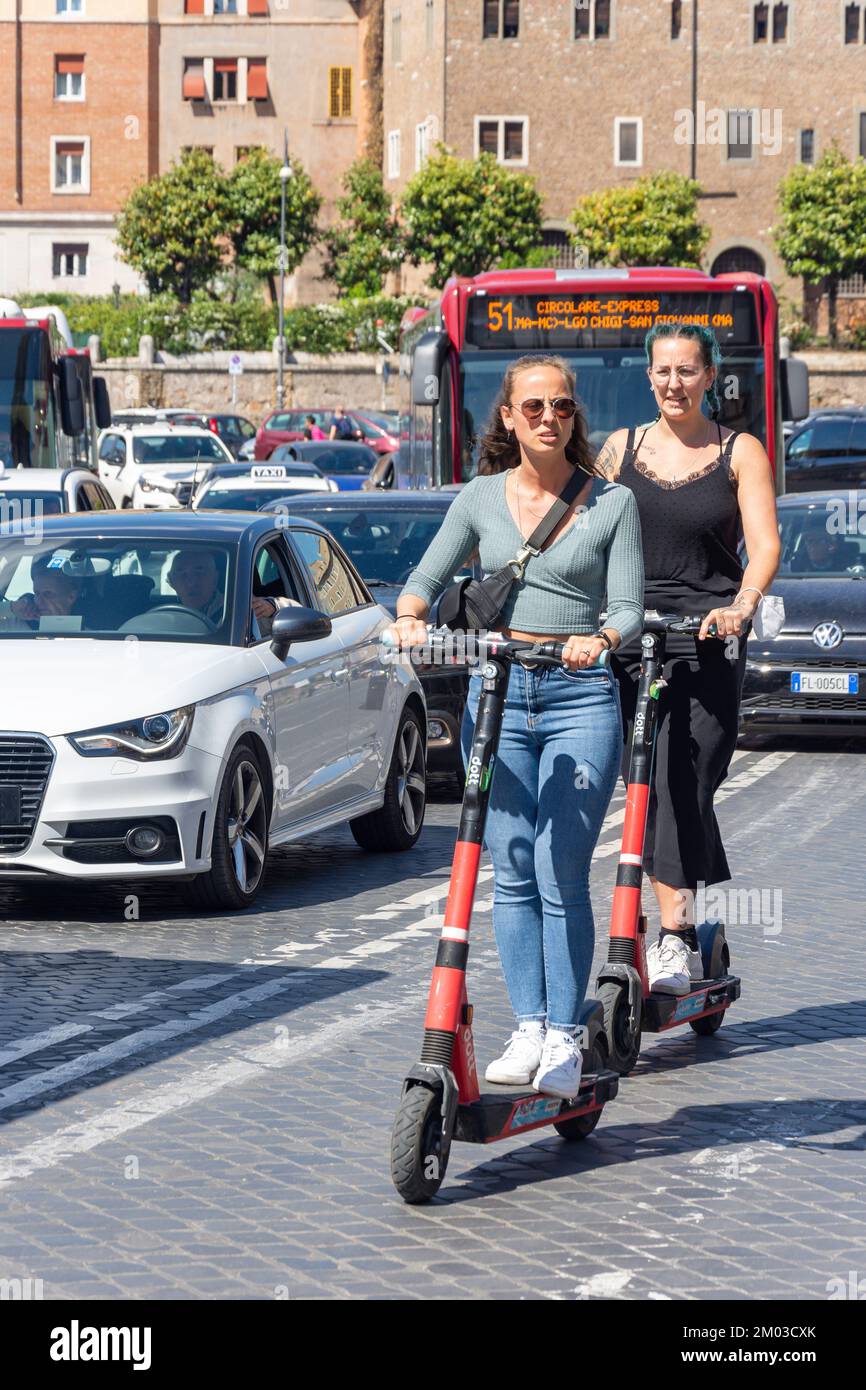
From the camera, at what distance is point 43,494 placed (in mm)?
17422

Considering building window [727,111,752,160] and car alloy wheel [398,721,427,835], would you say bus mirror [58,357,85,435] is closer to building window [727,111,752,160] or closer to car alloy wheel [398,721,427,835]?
car alloy wheel [398,721,427,835]

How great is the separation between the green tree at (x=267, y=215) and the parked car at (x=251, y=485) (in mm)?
52599

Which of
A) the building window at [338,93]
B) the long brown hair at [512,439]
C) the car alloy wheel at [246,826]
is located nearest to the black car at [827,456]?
the car alloy wheel at [246,826]

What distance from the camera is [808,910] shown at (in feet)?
32.2

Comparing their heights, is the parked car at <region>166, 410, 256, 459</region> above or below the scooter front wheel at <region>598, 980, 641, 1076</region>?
above

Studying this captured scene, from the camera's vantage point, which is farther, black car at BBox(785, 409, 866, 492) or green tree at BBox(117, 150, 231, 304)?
green tree at BBox(117, 150, 231, 304)

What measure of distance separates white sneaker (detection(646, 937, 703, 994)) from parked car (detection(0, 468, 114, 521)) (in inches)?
423

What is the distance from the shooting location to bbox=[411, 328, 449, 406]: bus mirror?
770 inches

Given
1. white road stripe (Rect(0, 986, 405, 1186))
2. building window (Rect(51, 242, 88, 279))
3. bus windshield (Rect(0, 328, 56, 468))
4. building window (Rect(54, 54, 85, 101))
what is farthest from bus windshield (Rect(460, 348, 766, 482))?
building window (Rect(54, 54, 85, 101))

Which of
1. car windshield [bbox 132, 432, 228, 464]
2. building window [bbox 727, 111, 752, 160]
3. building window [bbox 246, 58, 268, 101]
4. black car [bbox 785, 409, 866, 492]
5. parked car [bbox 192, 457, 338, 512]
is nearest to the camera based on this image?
parked car [bbox 192, 457, 338, 512]

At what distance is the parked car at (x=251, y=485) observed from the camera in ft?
74.0
